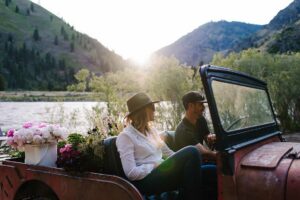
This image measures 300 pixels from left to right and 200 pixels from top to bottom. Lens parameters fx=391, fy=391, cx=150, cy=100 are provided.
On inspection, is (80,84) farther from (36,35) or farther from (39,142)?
(36,35)

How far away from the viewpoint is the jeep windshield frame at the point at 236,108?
2.79 metres

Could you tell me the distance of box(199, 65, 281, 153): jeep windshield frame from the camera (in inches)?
110

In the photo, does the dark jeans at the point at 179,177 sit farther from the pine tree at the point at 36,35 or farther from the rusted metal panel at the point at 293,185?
the pine tree at the point at 36,35

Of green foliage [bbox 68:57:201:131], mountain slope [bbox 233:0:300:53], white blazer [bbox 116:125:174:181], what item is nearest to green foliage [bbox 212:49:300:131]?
green foliage [bbox 68:57:201:131]

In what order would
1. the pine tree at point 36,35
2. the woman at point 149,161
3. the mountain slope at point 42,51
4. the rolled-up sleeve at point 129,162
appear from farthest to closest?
the pine tree at point 36,35
the mountain slope at point 42,51
the rolled-up sleeve at point 129,162
the woman at point 149,161

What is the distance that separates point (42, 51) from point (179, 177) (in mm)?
160587

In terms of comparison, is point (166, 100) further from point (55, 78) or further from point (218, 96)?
point (55, 78)

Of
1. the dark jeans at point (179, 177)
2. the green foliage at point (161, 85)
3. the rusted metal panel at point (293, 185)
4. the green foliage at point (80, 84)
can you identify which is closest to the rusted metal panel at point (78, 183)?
the dark jeans at point (179, 177)

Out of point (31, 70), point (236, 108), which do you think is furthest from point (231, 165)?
point (31, 70)

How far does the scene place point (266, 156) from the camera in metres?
2.85

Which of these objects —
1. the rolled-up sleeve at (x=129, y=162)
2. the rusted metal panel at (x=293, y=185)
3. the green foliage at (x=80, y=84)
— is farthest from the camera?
the green foliage at (x=80, y=84)

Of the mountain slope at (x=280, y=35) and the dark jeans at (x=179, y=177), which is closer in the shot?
the dark jeans at (x=179, y=177)

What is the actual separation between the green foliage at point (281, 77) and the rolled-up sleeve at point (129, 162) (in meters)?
11.8

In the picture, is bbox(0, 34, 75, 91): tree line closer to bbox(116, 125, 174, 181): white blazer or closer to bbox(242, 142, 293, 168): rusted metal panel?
bbox(116, 125, 174, 181): white blazer
